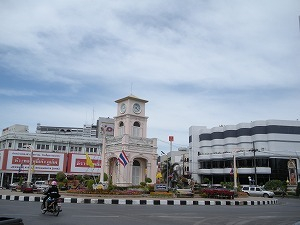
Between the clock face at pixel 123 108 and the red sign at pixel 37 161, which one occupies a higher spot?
the clock face at pixel 123 108

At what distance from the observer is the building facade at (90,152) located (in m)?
34.3

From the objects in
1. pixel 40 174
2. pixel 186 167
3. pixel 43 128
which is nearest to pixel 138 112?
pixel 40 174

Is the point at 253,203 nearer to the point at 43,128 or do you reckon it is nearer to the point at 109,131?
the point at 109,131

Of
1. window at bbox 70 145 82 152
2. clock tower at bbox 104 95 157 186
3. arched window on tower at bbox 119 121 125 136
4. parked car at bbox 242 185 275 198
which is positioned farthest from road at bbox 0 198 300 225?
window at bbox 70 145 82 152

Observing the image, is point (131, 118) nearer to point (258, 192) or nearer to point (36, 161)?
point (258, 192)

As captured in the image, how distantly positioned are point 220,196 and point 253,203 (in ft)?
10.0

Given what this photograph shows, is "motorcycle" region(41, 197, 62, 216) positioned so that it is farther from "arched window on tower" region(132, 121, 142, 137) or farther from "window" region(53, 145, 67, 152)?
"window" region(53, 145, 67, 152)

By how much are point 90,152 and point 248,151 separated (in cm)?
3019

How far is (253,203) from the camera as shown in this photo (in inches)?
853

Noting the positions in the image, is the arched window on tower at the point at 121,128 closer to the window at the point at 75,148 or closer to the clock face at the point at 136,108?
the clock face at the point at 136,108

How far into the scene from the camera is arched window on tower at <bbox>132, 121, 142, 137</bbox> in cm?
3608

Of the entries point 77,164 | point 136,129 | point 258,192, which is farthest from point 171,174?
point 77,164

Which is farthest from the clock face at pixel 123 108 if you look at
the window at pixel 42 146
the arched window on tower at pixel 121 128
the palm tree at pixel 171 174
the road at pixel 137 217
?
the window at pixel 42 146

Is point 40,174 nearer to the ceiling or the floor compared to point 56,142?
nearer to the floor
